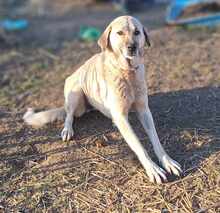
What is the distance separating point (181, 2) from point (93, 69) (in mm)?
4600

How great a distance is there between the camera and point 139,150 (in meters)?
3.82

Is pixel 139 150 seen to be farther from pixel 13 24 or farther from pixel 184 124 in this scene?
pixel 13 24

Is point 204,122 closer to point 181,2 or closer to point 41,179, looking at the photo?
point 41,179

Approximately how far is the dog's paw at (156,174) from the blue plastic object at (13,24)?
5.59 metres

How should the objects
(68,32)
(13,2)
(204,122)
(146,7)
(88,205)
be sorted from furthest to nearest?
(13,2) → (146,7) → (68,32) → (204,122) → (88,205)

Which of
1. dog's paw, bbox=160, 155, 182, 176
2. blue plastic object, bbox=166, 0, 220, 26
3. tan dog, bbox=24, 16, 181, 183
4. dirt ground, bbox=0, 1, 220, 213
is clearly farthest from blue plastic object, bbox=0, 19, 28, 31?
dog's paw, bbox=160, 155, 182, 176

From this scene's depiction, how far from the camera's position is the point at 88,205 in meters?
3.56

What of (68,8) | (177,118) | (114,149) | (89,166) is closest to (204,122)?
(177,118)

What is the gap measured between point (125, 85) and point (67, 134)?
2.67 feet

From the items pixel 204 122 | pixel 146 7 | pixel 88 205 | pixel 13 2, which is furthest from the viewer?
pixel 13 2

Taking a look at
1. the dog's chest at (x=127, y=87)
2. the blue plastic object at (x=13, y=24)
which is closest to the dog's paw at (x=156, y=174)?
the dog's chest at (x=127, y=87)

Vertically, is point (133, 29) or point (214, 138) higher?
point (133, 29)

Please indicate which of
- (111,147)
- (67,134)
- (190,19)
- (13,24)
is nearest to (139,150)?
(111,147)

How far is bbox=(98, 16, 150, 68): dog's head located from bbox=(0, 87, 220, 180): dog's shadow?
805mm
